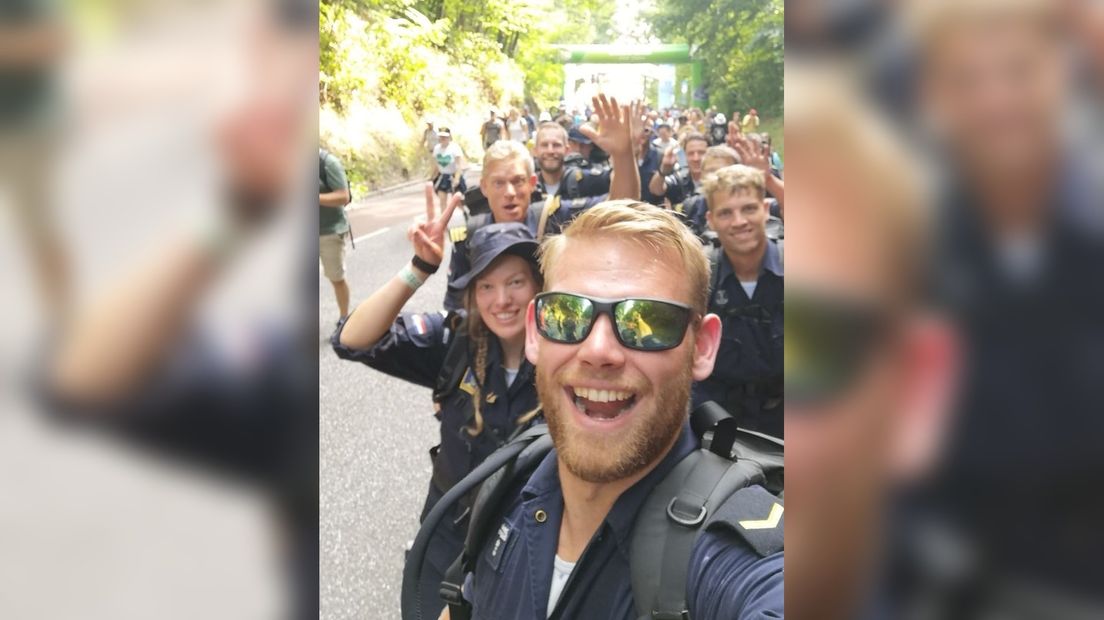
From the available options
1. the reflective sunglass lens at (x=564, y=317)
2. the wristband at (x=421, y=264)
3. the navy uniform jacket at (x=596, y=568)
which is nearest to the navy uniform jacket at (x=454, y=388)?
the wristband at (x=421, y=264)

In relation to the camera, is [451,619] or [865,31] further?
[451,619]

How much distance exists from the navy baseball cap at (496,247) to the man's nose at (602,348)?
1.03 m

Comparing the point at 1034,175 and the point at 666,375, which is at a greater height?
the point at 1034,175

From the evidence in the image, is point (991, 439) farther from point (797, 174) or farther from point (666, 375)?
point (666, 375)

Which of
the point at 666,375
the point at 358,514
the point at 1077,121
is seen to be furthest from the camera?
the point at 358,514

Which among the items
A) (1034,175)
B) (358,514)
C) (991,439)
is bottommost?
(358,514)

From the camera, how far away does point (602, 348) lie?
3.78ft

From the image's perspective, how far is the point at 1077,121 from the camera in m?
0.27

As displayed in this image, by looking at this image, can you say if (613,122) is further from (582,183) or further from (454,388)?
(582,183)

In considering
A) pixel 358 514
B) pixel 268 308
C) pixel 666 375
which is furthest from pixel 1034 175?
pixel 358 514

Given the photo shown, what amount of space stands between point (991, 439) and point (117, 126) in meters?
0.37

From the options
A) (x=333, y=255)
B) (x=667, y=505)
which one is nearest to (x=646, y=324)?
(x=667, y=505)

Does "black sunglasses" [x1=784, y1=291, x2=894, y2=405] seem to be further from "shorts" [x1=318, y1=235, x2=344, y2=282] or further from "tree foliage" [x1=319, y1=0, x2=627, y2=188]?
"shorts" [x1=318, y1=235, x2=344, y2=282]

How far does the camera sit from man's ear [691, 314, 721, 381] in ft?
4.14
